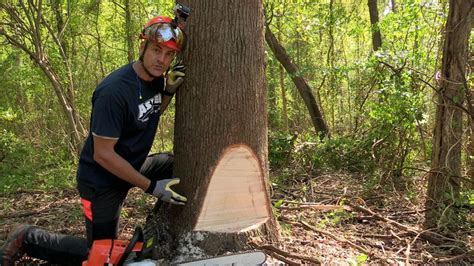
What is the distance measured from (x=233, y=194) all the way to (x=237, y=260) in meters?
0.43

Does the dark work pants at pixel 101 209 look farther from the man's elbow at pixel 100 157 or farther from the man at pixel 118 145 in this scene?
the man's elbow at pixel 100 157

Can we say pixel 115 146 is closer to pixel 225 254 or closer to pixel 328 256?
pixel 225 254

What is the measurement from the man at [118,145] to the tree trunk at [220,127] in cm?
14

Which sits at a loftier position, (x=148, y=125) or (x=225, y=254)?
(x=148, y=125)

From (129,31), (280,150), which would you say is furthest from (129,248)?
(129,31)

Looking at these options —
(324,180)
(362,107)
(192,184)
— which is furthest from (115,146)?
(362,107)

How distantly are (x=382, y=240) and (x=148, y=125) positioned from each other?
7.37ft

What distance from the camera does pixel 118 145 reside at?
2.61m

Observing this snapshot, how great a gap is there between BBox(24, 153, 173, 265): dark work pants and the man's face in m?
0.79

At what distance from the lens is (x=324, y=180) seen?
18.6 feet

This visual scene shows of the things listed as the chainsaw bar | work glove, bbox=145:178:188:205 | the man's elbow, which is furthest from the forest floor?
the man's elbow

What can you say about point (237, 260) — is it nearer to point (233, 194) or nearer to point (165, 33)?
point (233, 194)

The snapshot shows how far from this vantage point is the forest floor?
3053mm

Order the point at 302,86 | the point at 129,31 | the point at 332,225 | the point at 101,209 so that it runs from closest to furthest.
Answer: the point at 101,209 → the point at 332,225 → the point at 302,86 → the point at 129,31
